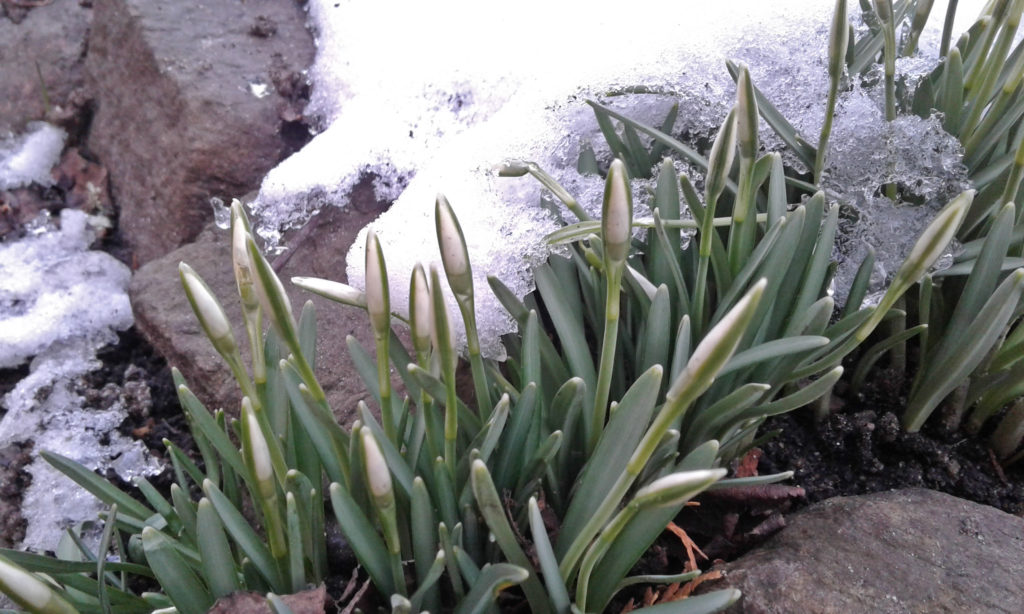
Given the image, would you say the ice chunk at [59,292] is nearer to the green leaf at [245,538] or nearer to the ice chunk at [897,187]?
the green leaf at [245,538]

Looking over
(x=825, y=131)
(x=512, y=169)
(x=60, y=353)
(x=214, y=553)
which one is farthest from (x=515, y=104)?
(x=60, y=353)

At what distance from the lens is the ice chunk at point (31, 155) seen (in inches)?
97.8

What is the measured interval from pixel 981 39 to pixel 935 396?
2.49 feet

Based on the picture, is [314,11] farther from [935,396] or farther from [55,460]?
[935,396]

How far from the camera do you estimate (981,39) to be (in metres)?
1.53

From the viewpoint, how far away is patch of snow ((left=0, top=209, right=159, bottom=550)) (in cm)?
169

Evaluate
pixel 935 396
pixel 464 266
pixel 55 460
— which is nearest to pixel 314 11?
pixel 55 460

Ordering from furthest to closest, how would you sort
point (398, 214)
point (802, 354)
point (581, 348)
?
point (398, 214), point (581, 348), point (802, 354)

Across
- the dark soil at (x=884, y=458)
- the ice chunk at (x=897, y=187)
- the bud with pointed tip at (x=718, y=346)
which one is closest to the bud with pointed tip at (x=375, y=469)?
the bud with pointed tip at (x=718, y=346)

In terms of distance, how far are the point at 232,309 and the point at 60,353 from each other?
24.3 inches

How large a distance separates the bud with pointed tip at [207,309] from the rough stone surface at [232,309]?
1.96 feet

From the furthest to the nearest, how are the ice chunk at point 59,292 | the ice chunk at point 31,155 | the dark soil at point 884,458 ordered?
the ice chunk at point 31,155 < the ice chunk at point 59,292 < the dark soil at point 884,458

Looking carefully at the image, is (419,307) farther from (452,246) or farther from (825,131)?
(825,131)

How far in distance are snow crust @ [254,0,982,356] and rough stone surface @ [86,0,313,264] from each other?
17 cm
